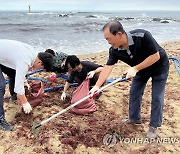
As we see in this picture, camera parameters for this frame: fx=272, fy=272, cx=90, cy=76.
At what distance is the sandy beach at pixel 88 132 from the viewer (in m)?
3.23

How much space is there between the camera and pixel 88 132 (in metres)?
3.54

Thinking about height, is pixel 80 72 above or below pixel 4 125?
above

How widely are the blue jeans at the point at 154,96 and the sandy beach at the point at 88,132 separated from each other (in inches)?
10.1

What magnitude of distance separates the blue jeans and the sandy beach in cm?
26

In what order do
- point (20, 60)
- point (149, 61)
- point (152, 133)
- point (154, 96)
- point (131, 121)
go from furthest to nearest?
1. point (131, 121)
2. point (152, 133)
3. point (154, 96)
4. point (20, 60)
5. point (149, 61)

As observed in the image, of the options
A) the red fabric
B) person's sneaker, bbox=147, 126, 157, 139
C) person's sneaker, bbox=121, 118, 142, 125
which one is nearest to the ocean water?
the red fabric

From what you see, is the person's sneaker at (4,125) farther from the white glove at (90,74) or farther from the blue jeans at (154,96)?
the blue jeans at (154,96)

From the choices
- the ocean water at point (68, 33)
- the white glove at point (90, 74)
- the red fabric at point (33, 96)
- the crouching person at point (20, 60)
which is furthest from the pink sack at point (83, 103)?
the ocean water at point (68, 33)

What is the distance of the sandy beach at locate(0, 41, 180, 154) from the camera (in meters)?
3.23

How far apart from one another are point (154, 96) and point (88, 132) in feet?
3.17

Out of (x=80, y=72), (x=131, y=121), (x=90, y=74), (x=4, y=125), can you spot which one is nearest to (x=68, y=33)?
(x=80, y=72)

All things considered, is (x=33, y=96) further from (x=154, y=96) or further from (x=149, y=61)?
(x=149, y=61)

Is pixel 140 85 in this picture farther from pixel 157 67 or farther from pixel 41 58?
pixel 41 58

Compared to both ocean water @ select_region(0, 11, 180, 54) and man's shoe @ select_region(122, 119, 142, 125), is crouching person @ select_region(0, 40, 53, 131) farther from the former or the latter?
ocean water @ select_region(0, 11, 180, 54)
